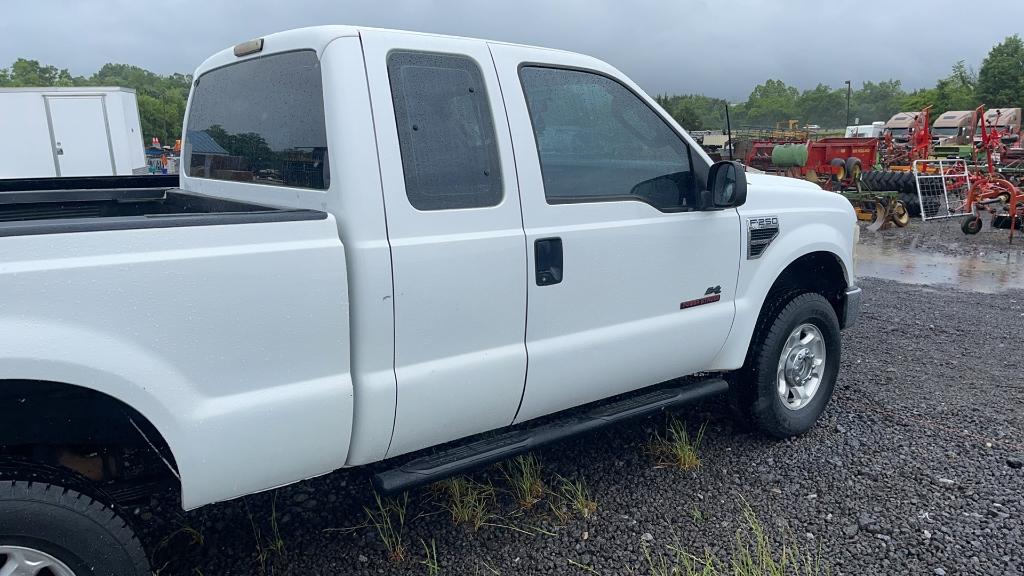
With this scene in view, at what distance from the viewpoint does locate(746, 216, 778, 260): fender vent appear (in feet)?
12.7

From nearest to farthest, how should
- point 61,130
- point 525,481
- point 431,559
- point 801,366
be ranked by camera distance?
point 431,559, point 525,481, point 801,366, point 61,130

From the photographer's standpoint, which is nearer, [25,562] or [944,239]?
[25,562]

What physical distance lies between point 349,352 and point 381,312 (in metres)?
0.18

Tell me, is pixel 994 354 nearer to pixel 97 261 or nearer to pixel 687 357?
pixel 687 357

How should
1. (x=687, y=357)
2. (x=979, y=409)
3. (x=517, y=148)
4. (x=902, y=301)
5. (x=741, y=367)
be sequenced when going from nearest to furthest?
(x=517, y=148)
(x=687, y=357)
(x=741, y=367)
(x=979, y=409)
(x=902, y=301)

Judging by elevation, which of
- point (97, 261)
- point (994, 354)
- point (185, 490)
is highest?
point (97, 261)

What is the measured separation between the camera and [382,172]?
267 cm

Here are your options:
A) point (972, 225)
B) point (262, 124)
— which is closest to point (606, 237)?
point (262, 124)

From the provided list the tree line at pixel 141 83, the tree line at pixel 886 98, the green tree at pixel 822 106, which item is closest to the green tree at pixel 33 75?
the tree line at pixel 141 83

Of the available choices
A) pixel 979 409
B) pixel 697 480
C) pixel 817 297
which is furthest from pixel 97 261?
pixel 979 409

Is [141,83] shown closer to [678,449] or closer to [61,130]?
[61,130]

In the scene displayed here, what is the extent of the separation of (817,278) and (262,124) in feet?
10.9

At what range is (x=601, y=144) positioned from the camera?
341 centimetres

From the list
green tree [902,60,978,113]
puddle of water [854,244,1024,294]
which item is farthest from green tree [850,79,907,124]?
puddle of water [854,244,1024,294]
